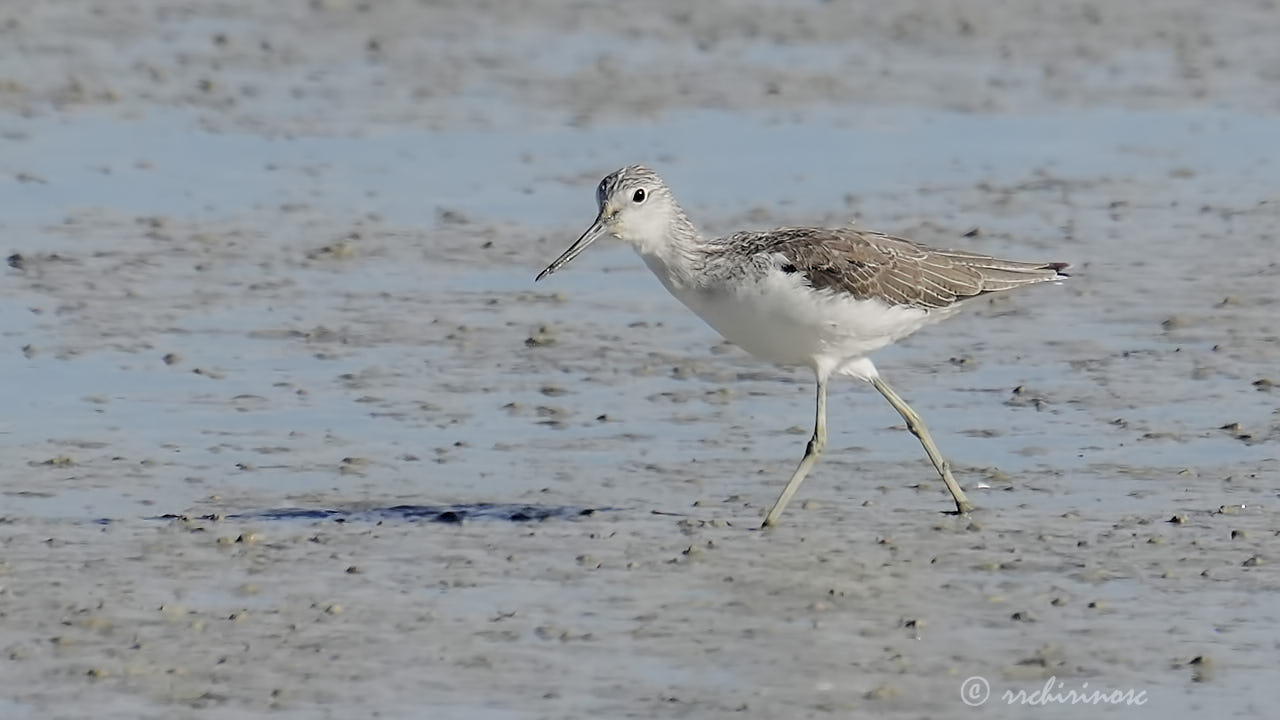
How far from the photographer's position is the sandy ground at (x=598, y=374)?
27.2 ft

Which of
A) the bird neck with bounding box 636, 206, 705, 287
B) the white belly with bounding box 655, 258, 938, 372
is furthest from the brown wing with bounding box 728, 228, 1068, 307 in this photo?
the bird neck with bounding box 636, 206, 705, 287

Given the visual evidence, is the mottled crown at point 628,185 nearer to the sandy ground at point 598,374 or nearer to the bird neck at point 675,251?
the bird neck at point 675,251

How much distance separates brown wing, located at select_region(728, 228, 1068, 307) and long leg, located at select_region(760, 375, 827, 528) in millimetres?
491

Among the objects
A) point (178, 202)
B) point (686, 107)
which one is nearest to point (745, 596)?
point (178, 202)

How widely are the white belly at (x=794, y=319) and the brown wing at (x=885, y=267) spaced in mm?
63

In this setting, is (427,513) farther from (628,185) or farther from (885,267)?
(885,267)

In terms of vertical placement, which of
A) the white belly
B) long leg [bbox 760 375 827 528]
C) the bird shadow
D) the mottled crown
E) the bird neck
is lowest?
the bird shadow

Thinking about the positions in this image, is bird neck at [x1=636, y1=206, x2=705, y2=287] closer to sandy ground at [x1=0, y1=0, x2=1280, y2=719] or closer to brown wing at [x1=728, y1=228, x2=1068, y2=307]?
brown wing at [x1=728, y1=228, x2=1068, y2=307]

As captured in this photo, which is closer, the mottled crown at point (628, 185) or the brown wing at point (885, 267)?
the brown wing at point (885, 267)

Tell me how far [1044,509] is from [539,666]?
2998mm

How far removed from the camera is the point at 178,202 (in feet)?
49.8

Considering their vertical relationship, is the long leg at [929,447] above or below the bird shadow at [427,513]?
above

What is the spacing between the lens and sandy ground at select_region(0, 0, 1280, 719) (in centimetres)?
828

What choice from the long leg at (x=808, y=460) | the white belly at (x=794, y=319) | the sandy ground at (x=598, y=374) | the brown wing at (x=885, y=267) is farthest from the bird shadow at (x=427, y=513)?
the brown wing at (x=885, y=267)
